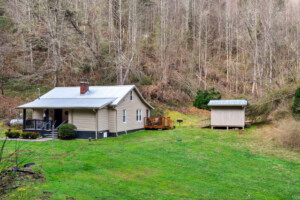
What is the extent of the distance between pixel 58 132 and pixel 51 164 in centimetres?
844

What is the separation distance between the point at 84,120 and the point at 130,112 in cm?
447

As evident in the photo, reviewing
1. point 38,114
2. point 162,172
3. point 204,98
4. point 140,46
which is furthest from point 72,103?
point 140,46

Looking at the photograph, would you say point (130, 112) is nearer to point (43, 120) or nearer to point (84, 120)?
point (84, 120)

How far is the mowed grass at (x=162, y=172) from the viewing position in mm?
8594

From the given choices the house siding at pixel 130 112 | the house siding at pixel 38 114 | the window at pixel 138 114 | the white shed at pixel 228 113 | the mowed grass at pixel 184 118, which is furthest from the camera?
the mowed grass at pixel 184 118

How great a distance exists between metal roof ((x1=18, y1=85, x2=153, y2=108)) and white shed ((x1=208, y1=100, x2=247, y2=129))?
316 inches

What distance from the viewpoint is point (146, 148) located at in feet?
Result: 51.1

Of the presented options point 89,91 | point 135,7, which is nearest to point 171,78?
point 135,7

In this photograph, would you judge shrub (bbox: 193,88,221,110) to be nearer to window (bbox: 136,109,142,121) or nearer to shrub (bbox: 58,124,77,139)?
window (bbox: 136,109,142,121)

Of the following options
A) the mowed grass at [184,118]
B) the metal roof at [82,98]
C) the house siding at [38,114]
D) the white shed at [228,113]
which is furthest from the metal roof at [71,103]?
the mowed grass at [184,118]

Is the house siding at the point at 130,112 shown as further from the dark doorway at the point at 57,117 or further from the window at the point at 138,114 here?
the dark doorway at the point at 57,117

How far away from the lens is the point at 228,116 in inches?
932

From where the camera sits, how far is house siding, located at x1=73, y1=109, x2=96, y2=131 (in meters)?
19.5

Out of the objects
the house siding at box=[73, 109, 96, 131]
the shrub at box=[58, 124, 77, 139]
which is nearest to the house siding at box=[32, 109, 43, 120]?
the house siding at box=[73, 109, 96, 131]
